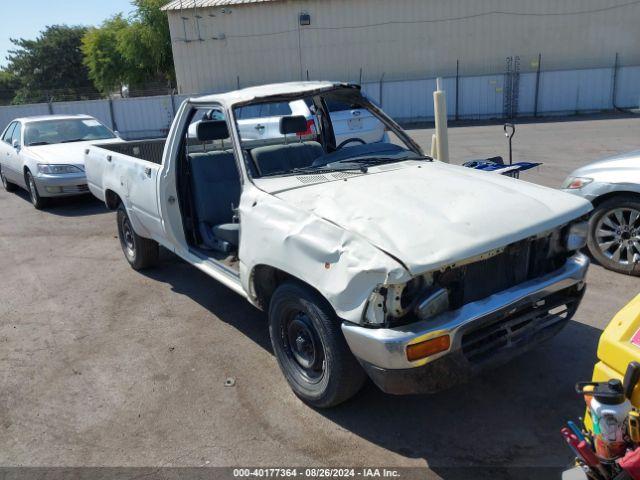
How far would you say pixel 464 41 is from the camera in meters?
25.8

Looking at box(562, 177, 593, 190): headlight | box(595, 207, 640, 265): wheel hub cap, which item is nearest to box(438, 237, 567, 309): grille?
box(595, 207, 640, 265): wheel hub cap

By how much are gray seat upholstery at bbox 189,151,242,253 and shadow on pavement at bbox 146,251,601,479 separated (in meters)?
2.17

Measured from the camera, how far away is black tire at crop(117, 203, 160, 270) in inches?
238

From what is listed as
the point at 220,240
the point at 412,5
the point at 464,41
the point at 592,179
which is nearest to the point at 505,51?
the point at 464,41

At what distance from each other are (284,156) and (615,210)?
3.26 meters

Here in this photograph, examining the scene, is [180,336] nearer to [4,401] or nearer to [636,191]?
[4,401]

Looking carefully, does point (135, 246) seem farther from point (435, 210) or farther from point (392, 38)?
point (392, 38)

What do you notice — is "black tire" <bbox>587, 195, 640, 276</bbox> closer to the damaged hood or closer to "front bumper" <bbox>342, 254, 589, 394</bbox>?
the damaged hood

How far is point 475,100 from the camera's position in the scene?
23.9 m

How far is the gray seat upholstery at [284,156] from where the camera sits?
417 centimetres

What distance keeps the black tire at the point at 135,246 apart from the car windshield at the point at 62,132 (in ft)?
15.8

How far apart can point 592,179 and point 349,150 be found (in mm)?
2633

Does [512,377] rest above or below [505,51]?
below

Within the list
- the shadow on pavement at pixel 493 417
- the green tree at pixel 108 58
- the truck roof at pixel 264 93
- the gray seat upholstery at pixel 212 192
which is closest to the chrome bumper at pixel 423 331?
the shadow on pavement at pixel 493 417
